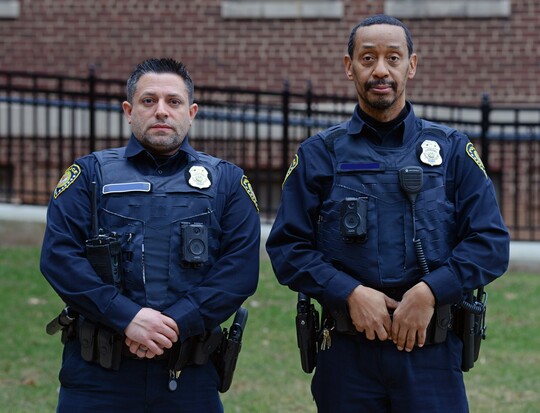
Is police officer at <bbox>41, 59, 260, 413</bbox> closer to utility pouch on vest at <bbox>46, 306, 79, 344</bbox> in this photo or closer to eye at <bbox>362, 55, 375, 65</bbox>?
utility pouch on vest at <bbox>46, 306, 79, 344</bbox>

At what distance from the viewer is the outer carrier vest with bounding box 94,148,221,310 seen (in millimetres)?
3895

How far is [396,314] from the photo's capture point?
378 centimetres

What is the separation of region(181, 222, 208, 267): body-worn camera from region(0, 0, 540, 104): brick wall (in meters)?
9.26

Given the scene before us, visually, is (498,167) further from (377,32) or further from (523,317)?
(377,32)

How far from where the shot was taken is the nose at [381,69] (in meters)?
3.89

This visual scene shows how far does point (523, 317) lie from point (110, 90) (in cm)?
678

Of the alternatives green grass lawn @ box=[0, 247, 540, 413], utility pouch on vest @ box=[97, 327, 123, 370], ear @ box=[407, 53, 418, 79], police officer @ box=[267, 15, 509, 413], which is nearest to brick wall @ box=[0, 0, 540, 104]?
green grass lawn @ box=[0, 247, 540, 413]

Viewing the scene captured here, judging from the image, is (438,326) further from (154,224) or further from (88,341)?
(88,341)

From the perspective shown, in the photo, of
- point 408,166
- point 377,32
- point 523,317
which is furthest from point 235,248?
point 523,317

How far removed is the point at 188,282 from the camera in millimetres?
3932

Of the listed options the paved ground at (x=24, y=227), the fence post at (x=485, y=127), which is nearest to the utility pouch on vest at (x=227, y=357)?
the paved ground at (x=24, y=227)

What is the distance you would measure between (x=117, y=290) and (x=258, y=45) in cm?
959

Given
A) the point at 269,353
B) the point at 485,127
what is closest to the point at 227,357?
the point at 269,353

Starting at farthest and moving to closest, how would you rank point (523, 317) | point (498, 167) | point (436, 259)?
1. point (498, 167)
2. point (523, 317)
3. point (436, 259)
